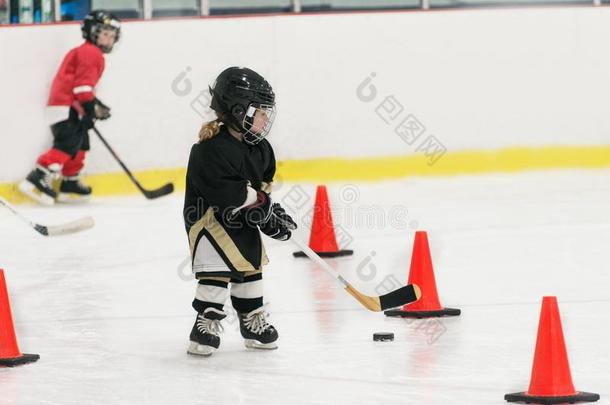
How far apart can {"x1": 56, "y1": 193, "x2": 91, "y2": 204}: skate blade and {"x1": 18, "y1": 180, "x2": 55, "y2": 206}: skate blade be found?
3.8 inches

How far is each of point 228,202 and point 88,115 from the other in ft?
19.0

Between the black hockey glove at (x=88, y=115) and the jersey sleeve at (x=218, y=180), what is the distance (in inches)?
223

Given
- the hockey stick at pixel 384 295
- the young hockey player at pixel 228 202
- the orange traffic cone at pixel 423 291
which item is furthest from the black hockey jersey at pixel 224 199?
the orange traffic cone at pixel 423 291

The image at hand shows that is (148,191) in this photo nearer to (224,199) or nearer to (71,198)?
(71,198)

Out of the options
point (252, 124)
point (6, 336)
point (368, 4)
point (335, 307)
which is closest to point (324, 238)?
point (335, 307)

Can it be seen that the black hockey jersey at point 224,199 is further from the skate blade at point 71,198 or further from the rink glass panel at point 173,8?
the rink glass panel at point 173,8

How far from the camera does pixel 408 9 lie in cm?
1117

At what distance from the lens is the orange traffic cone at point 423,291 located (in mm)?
5332

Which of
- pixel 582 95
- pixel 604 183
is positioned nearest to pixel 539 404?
pixel 604 183

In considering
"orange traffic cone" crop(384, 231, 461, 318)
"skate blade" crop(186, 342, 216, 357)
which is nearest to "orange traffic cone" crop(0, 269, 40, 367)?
"skate blade" crop(186, 342, 216, 357)

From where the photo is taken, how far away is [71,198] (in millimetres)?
10406

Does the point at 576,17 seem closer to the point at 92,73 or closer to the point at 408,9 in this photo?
the point at 408,9

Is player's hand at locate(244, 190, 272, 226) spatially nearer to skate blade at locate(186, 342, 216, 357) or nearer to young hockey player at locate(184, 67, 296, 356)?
young hockey player at locate(184, 67, 296, 356)

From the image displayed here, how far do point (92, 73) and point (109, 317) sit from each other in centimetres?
484
